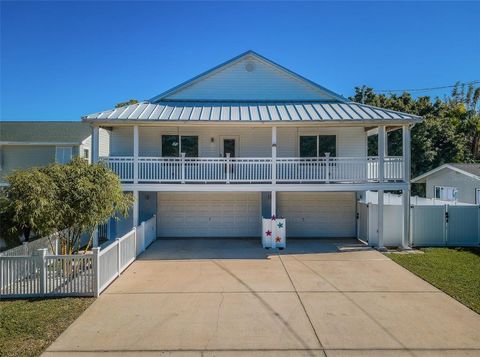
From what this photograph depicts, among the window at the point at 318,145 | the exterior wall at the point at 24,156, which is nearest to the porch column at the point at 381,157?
the window at the point at 318,145

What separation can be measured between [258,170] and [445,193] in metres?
15.3

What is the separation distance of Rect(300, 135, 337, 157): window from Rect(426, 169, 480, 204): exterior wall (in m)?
9.46

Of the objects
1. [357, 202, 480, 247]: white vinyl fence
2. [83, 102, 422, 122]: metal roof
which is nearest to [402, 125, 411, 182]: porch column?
[83, 102, 422, 122]: metal roof

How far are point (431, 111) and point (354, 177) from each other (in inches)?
1045

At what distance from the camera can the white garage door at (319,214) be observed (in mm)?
16875

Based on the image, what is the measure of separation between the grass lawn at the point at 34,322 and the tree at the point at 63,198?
207cm

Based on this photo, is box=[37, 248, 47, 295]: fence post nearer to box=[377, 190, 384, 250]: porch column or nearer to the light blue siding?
the light blue siding

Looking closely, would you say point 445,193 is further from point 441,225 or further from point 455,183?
point 441,225

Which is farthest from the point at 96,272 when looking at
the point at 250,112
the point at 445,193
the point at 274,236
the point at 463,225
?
the point at 445,193

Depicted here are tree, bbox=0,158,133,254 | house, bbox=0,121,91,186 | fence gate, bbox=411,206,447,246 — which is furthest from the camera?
house, bbox=0,121,91,186

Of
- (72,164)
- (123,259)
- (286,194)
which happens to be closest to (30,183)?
(72,164)

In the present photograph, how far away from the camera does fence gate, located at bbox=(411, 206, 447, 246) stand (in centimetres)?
1456

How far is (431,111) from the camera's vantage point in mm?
35750

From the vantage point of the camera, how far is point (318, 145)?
16.7m
